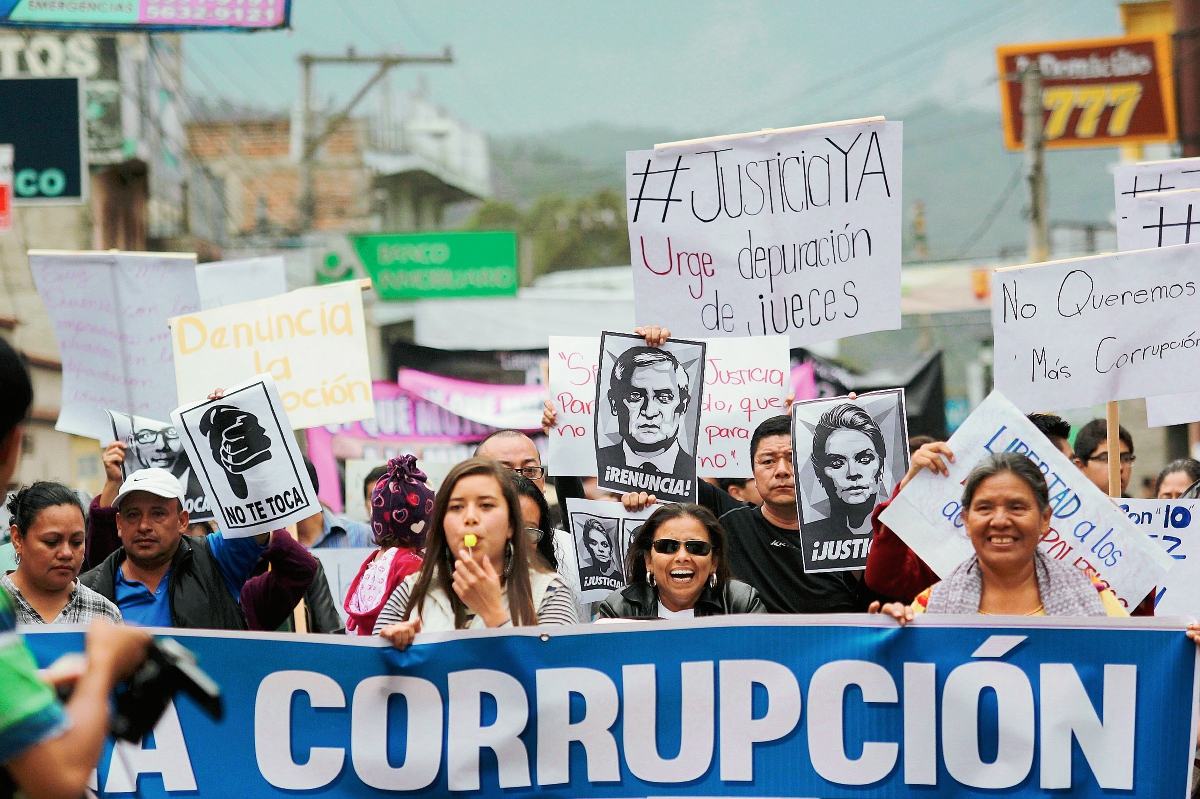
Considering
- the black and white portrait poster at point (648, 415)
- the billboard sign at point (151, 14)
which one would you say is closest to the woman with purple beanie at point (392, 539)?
the black and white portrait poster at point (648, 415)

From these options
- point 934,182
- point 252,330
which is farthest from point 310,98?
point 934,182

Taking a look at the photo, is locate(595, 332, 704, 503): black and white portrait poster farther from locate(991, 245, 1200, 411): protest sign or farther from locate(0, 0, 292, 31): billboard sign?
locate(0, 0, 292, 31): billboard sign

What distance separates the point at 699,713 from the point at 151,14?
29.3 feet

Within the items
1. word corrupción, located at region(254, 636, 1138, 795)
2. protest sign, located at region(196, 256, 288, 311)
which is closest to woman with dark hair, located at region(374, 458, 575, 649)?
word corrupción, located at region(254, 636, 1138, 795)

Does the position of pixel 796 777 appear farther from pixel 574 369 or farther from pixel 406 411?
pixel 406 411

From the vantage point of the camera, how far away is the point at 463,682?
3932mm

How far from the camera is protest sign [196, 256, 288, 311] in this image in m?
7.55

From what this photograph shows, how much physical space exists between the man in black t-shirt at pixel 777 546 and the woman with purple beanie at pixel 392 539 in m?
1.16

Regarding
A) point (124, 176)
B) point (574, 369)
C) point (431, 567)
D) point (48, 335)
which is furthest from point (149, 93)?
point (431, 567)

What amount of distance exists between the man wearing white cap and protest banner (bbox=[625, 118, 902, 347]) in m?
2.06

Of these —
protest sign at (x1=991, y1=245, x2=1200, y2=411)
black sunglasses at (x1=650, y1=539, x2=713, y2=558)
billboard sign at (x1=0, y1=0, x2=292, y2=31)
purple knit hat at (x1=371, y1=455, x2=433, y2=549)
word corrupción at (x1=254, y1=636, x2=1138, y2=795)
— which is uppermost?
billboard sign at (x1=0, y1=0, x2=292, y2=31)

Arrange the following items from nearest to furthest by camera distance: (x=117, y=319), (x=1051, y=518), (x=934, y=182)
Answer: (x=1051, y=518) → (x=117, y=319) → (x=934, y=182)

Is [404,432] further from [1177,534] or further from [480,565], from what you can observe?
[480,565]

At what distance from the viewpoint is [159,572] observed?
4707 millimetres
